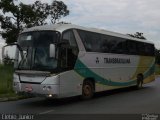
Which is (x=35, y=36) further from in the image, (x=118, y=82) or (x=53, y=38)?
(x=118, y=82)

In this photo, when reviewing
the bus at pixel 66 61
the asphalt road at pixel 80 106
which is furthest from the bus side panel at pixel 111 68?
the asphalt road at pixel 80 106

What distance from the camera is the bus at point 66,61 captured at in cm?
1534

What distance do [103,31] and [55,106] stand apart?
6.10m

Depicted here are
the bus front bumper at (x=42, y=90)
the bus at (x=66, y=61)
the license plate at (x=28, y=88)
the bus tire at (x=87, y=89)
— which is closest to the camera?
the bus front bumper at (x=42, y=90)

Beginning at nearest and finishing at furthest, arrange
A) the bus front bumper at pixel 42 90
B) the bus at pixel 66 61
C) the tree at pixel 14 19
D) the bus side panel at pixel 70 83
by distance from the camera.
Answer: the bus front bumper at pixel 42 90 → the bus at pixel 66 61 → the bus side panel at pixel 70 83 → the tree at pixel 14 19

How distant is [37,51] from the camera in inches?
619

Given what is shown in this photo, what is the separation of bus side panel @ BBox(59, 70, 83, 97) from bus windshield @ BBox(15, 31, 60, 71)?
78 cm

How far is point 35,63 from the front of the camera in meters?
15.6

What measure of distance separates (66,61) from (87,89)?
2.47 m

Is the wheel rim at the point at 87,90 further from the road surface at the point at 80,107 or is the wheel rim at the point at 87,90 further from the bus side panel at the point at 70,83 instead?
the bus side panel at the point at 70,83

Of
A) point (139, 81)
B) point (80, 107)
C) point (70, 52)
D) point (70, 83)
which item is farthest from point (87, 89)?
point (139, 81)

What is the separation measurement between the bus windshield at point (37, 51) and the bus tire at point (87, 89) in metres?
2.86

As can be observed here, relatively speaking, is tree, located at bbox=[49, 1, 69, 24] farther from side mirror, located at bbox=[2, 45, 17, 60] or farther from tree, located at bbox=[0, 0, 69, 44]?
side mirror, located at bbox=[2, 45, 17, 60]

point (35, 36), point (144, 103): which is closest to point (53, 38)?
point (35, 36)
